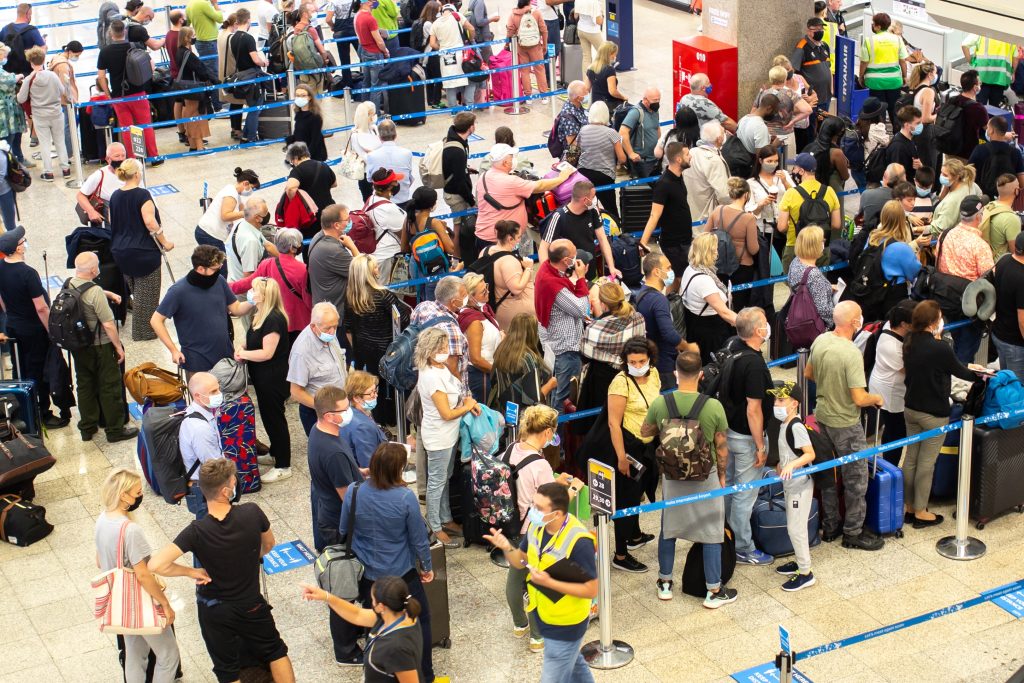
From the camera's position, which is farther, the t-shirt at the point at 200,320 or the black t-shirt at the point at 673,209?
the black t-shirt at the point at 673,209

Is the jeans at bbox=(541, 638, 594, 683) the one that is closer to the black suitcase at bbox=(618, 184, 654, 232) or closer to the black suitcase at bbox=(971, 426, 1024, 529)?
the black suitcase at bbox=(971, 426, 1024, 529)

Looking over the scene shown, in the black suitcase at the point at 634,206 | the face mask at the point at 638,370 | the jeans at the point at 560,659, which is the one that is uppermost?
the face mask at the point at 638,370

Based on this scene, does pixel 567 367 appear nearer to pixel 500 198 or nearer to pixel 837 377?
pixel 837 377

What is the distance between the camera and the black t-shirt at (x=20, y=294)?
1071 centimetres

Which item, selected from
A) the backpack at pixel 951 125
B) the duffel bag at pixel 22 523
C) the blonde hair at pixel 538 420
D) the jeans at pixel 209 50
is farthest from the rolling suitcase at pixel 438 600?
the jeans at pixel 209 50

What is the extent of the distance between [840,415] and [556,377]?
2.09 metres

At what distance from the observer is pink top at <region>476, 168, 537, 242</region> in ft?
39.2

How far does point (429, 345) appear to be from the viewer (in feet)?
28.4

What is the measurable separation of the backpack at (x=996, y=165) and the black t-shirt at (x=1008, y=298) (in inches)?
133

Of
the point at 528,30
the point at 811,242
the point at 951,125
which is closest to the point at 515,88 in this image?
the point at 528,30

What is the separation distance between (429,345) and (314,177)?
4.63 meters

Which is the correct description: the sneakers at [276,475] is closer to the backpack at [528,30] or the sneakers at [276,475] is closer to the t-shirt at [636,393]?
the t-shirt at [636,393]

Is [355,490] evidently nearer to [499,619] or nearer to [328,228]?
[499,619]

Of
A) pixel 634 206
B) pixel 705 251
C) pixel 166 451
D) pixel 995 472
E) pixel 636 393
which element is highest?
pixel 705 251
